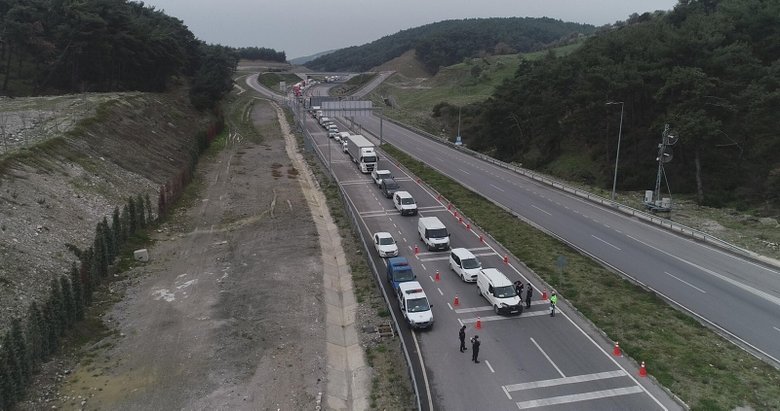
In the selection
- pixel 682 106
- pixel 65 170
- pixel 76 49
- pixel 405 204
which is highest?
pixel 76 49

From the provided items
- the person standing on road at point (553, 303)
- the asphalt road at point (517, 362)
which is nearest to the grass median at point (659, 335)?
the asphalt road at point (517, 362)

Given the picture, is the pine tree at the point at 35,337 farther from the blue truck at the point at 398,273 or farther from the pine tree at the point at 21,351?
the blue truck at the point at 398,273

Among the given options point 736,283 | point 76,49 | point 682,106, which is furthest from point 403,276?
point 76,49

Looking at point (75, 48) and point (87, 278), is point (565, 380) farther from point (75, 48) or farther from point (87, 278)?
point (75, 48)

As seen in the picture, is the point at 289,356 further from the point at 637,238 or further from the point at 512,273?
the point at 637,238

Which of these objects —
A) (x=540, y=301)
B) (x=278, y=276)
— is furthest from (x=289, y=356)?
(x=540, y=301)

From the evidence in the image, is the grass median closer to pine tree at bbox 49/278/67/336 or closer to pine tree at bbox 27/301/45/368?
pine tree at bbox 27/301/45/368
